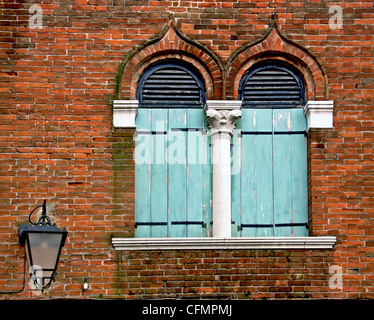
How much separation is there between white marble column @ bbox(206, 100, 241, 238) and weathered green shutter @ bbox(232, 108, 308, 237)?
0.17 m

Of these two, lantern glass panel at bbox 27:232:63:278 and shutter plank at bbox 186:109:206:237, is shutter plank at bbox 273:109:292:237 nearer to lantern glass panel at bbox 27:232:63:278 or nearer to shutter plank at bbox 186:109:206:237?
shutter plank at bbox 186:109:206:237

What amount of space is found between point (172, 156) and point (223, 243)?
1.31m

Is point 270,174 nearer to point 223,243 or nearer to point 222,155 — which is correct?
point 222,155

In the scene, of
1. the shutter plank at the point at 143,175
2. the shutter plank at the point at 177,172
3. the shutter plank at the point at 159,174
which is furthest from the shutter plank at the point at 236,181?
the shutter plank at the point at 143,175

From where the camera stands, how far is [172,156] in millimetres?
11312

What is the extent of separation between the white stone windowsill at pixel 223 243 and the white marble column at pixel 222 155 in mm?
191

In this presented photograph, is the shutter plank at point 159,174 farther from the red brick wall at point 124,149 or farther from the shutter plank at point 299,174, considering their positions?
the shutter plank at point 299,174

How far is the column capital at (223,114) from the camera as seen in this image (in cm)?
1123

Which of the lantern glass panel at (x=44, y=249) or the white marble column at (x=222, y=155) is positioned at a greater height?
the white marble column at (x=222, y=155)

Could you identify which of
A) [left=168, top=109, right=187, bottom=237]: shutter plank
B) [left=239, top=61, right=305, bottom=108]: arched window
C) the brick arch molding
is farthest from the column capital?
[left=168, top=109, right=187, bottom=237]: shutter plank

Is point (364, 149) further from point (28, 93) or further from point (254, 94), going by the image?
point (28, 93)

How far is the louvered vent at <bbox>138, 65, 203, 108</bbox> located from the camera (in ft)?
37.7

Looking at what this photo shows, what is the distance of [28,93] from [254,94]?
2.80 m
